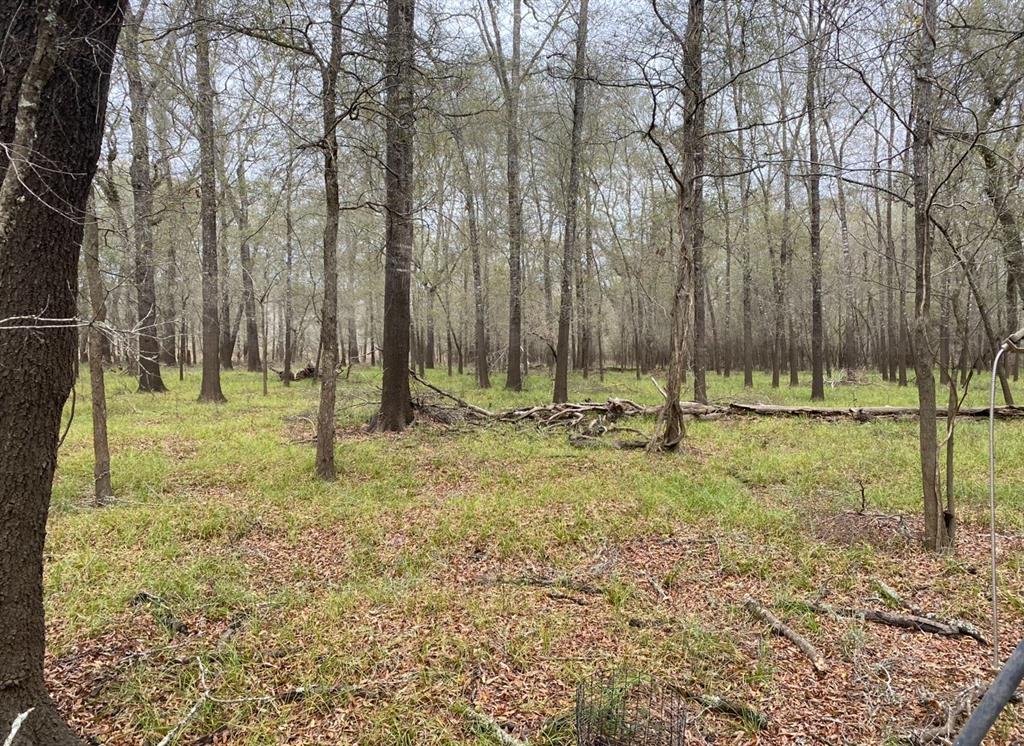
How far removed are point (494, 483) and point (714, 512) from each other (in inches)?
97.0

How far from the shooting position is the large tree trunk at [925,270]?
12.7 feet

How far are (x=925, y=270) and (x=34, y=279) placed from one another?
527 cm

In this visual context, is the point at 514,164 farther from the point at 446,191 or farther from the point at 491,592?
the point at 491,592

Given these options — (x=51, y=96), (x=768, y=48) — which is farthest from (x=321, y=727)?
(x=768, y=48)

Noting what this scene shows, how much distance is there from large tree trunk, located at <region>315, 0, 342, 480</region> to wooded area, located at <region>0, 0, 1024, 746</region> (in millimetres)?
34

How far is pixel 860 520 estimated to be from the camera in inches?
188

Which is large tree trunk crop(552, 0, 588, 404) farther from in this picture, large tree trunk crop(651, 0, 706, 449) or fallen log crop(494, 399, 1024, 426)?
large tree trunk crop(651, 0, 706, 449)

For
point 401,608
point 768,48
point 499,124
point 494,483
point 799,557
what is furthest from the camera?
point 499,124

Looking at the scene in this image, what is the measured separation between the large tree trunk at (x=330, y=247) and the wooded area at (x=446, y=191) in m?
0.03

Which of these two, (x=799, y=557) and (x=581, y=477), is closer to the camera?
(x=799, y=557)

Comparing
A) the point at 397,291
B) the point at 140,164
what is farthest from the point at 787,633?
the point at 140,164

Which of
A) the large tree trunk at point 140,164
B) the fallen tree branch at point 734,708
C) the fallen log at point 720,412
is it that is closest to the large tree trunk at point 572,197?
the fallen log at point 720,412

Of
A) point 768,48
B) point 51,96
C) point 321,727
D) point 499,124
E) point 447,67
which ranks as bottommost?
point 321,727

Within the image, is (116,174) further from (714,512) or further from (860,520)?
(860,520)
